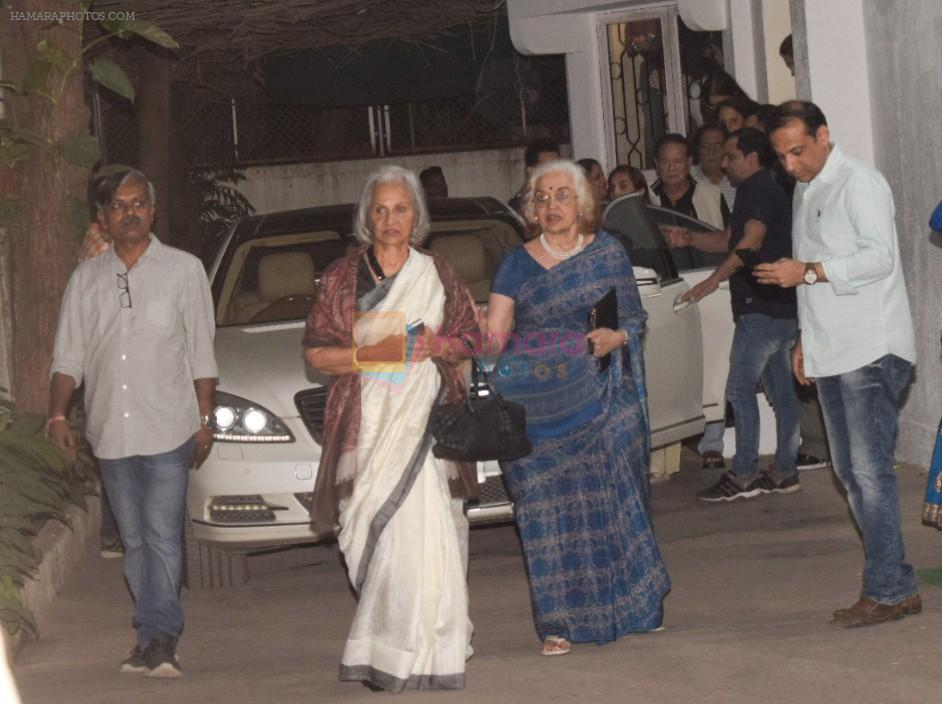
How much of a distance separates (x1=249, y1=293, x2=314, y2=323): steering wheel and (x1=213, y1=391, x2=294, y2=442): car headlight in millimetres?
1046

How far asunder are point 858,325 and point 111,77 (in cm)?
526

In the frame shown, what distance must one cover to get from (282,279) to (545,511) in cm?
278

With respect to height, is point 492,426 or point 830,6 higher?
point 830,6

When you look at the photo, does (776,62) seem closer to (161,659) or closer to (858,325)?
(858,325)

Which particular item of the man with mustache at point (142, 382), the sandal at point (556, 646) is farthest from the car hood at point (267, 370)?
the sandal at point (556, 646)

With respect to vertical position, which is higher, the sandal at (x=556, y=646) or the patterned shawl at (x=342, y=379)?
the patterned shawl at (x=342, y=379)

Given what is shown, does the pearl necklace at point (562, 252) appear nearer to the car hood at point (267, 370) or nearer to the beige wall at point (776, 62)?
the car hood at point (267, 370)

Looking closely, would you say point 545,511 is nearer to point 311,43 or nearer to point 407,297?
point 407,297

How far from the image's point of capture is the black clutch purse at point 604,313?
662 centimetres

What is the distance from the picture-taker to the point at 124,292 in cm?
670

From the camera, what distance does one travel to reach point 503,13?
1733cm

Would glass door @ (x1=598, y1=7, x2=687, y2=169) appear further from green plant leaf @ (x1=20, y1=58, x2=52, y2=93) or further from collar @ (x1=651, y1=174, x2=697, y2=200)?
green plant leaf @ (x1=20, y1=58, x2=52, y2=93)

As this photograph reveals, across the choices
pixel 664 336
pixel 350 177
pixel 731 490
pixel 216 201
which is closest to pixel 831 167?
pixel 664 336

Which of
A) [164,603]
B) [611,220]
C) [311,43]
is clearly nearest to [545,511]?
[164,603]
